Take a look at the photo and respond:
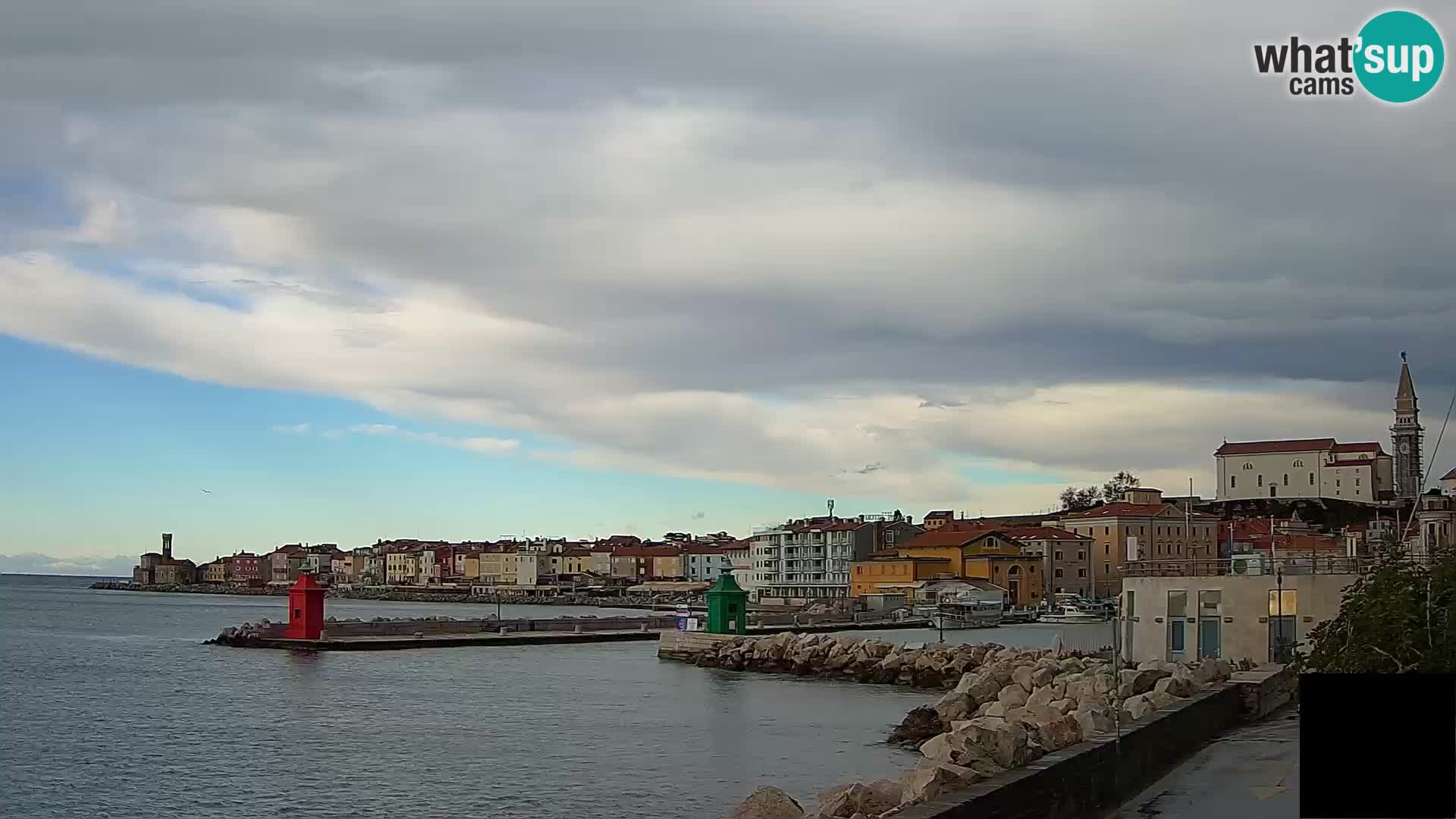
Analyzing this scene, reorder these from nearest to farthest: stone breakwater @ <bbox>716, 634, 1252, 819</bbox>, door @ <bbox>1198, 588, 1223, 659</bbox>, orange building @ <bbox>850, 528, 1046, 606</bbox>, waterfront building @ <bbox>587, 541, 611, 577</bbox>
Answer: stone breakwater @ <bbox>716, 634, 1252, 819</bbox> → door @ <bbox>1198, 588, 1223, 659</bbox> → orange building @ <bbox>850, 528, 1046, 606</bbox> → waterfront building @ <bbox>587, 541, 611, 577</bbox>

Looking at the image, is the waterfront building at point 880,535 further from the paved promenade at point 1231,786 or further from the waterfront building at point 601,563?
the paved promenade at point 1231,786

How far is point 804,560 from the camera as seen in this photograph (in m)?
116

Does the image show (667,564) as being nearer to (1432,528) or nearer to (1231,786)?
(1432,528)

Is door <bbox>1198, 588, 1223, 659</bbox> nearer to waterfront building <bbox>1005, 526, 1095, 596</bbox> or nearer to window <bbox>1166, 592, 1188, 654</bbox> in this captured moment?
window <bbox>1166, 592, 1188, 654</bbox>

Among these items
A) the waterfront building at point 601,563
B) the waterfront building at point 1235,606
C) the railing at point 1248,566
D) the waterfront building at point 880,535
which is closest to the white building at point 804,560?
the waterfront building at point 880,535

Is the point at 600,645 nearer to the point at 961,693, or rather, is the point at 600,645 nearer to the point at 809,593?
the point at 961,693

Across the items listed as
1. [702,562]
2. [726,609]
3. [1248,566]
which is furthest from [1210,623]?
[702,562]

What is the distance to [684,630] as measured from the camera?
2210 inches

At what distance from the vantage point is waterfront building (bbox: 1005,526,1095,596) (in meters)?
106

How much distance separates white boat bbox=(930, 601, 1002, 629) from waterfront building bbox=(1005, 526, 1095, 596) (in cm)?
1834

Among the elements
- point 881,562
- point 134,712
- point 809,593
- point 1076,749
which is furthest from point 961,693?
point 809,593

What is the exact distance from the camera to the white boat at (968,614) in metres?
81.6

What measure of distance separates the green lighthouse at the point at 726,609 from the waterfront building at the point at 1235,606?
23.5 meters

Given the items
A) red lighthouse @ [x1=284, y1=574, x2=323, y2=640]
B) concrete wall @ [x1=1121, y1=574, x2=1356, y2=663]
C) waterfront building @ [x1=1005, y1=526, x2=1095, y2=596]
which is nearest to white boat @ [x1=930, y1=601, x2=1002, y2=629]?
waterfront building @ [x1=1005, y1=526, x2=1095, y2=596]
